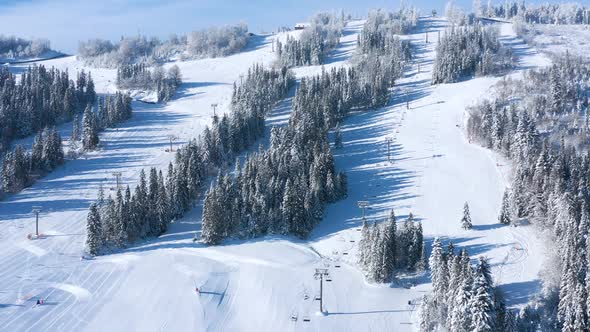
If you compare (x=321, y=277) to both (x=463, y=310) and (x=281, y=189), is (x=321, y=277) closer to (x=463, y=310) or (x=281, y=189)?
(x=463, y=310)

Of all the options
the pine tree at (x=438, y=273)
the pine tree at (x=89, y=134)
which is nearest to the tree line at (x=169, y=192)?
the pine tree at (x=89, y=134)

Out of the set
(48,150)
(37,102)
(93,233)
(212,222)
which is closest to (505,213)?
(212,222)

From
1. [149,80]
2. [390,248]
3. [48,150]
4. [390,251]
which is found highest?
[149,80]

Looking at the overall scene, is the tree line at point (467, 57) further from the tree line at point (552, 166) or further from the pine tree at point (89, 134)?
the pine tree at point (89, 134)

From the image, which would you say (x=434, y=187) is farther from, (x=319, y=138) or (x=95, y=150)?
(x=95, y=150)

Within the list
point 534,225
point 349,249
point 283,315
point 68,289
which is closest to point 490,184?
point 534,225

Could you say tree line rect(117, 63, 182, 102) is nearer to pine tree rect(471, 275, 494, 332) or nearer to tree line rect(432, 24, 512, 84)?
tree line rect(432, 24, 512, 84)

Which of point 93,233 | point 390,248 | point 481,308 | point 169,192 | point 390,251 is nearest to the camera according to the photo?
point 481,308
